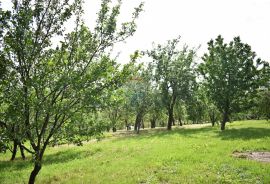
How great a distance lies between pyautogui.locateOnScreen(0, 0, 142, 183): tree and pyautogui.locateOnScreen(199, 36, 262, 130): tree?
34.8 metres

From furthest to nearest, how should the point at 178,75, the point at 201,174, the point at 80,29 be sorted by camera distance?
1. the point at 178,75
2. the point at 201,174
3. the point at 80,29

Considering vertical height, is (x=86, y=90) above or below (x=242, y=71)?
below

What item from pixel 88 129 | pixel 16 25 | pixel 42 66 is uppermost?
→ pixel 16 25

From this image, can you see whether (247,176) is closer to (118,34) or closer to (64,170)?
(118,34)

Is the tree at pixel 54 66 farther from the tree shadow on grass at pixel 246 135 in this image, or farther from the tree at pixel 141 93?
the tree at pixel 141 93

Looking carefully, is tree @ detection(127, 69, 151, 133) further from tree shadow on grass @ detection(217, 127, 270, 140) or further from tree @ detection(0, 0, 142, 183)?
tree @ detection(0, 0, 142, 183)

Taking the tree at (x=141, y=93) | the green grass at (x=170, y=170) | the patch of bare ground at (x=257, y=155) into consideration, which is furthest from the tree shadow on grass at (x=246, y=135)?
the tree at (x=141, y=93)

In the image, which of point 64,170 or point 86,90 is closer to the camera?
point 86,90

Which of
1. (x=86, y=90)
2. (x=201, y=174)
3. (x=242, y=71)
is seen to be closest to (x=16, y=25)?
(x=86, y=90)

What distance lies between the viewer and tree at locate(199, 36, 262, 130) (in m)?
43.8

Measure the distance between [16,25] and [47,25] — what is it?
1.36 meters

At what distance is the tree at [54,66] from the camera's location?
34.2 feet

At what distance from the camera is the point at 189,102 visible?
57531 mm

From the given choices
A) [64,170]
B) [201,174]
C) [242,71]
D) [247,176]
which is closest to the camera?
[247,176]
